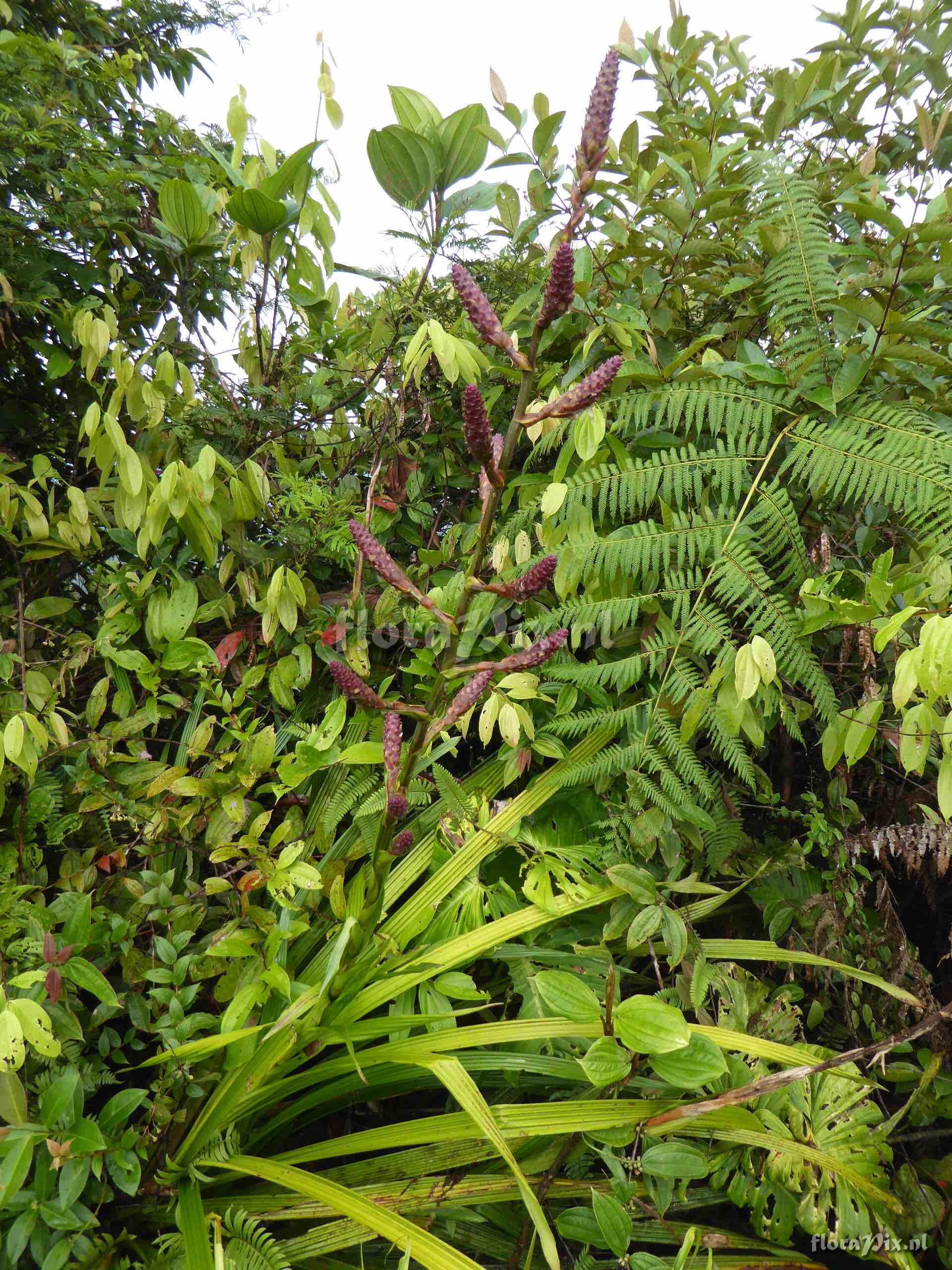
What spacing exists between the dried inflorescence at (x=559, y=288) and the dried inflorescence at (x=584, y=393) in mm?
59

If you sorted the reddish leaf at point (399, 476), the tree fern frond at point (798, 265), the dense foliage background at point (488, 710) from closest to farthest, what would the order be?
the dense foliage background at point (488, 710) → the tree fern frond at point (798, 265) → the reddish leaf at point (399, 476)

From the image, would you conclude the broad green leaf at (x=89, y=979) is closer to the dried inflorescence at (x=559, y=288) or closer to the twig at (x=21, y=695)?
the twig at (x=21, y=695)

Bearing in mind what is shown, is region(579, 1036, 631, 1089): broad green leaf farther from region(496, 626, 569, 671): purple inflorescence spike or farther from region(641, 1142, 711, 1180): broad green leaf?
region(496, 626, 569, 671): purple inflorescence spike

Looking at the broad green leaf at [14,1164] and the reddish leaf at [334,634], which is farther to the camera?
the reddish leaf at [334,634]

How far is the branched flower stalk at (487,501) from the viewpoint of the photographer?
2.07 ft

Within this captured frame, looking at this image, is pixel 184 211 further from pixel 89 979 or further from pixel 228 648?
pixel 89 979

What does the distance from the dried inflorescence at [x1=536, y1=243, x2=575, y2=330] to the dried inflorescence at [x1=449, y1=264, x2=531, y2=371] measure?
35 mm

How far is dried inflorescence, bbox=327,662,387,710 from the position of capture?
2.36 feet

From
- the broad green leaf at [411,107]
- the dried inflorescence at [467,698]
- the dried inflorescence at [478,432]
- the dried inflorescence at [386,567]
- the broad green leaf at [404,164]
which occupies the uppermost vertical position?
the broad green leaf at [411,107]

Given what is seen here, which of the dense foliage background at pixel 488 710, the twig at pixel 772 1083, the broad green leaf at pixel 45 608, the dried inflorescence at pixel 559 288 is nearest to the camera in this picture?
the dried inflorescence at pixel 559 288

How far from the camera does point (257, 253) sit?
1.47 metres

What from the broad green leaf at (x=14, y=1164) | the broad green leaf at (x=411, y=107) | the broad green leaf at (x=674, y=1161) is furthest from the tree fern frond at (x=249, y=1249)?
the broad green leaf at (x=411, y=107)

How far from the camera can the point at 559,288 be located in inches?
24.7

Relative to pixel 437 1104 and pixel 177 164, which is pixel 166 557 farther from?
pixel 437 1104
